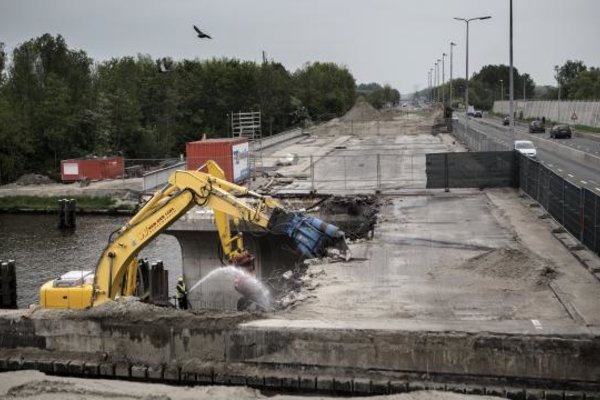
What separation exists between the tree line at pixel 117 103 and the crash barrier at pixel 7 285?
3775cm

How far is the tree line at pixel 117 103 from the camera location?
6694cm

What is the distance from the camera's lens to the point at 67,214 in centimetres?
4522

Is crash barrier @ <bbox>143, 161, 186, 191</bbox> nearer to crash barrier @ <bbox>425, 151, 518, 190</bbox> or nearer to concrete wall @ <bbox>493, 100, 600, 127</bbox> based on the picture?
crash barrier @ <bbox>425, 151, 518, 190</bbox>

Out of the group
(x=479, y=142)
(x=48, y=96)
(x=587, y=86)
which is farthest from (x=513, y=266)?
(x=587, y=86)

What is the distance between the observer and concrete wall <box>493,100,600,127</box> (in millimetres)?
94312

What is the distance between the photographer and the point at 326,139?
86.7 metres

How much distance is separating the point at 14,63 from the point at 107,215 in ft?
107

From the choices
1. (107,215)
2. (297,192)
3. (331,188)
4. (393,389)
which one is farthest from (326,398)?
(107,215)

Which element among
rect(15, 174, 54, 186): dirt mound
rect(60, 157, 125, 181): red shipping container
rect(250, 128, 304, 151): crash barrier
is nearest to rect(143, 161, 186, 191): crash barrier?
rect(60, 157, 125, 181): red shipping container

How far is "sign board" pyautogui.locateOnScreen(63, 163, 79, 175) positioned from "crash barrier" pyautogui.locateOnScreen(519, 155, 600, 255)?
123 feet

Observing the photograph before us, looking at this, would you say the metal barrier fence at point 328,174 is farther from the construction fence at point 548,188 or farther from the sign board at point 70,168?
the sign board at point 70,168

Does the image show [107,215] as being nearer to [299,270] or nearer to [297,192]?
[297,192]

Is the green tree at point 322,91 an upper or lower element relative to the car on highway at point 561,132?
upper

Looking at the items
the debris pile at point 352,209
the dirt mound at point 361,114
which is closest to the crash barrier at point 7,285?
the debris pile at point 352,209
